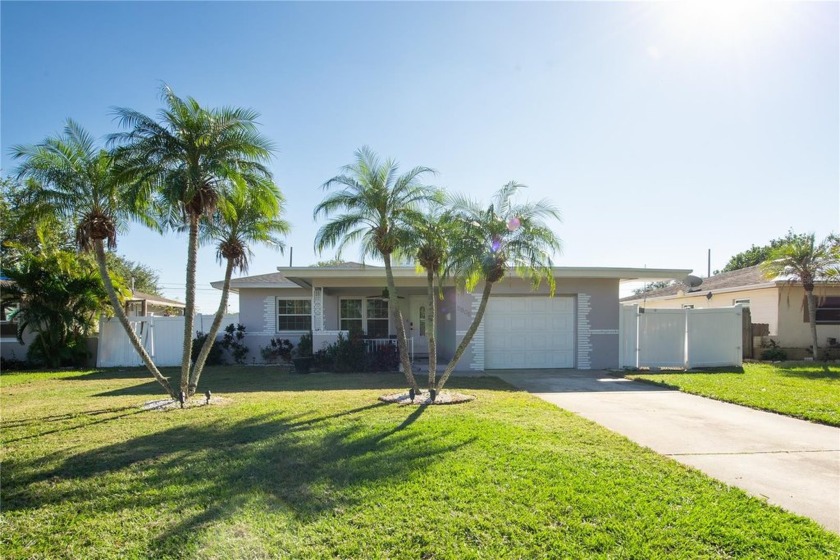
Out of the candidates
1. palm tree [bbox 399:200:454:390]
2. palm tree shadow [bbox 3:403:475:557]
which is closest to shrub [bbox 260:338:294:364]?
palm tree [bbox 399:200:454:390]

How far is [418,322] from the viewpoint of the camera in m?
19.0

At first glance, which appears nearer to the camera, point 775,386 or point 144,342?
point 775,386

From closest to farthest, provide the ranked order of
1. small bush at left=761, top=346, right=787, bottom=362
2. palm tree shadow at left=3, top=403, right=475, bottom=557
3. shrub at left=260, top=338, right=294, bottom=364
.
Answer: palm tree shadow at left=3, top=403, right=475, bottom=557
shrub at left=260, top=338, right=294, bottom=364
small bush at left=761, top=346, right=787, bottom=362

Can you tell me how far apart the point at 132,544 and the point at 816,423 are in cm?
904

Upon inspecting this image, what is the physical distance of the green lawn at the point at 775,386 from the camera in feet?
26.7

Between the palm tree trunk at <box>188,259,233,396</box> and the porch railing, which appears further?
the porch railing

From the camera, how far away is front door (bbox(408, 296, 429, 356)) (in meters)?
18.8

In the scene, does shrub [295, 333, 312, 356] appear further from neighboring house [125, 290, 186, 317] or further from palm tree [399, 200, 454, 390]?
neighboring house [125, 290, 186, 317]

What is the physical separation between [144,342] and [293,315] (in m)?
4.91

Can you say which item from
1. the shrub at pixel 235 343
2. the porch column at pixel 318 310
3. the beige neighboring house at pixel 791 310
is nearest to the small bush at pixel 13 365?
the shrub at pixel 235 343

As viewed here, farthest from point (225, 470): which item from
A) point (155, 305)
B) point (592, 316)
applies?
point (155, 305)

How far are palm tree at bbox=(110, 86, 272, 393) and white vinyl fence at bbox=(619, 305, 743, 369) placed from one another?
11.7m

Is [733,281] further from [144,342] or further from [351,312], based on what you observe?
[144,342]

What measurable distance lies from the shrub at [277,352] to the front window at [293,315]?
2.29 feet
